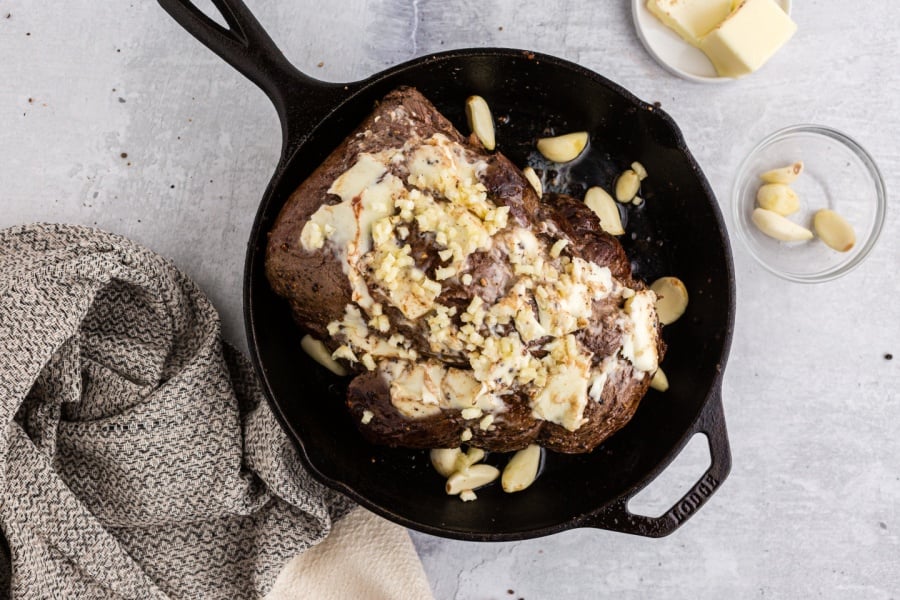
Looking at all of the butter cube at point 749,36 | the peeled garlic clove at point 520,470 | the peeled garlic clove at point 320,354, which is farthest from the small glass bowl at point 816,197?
the peeled garlic clove at point 320,354

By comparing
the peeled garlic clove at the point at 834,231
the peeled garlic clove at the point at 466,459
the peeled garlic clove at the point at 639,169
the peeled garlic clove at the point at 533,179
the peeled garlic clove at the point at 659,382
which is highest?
the peeled garlic clove at the point at 533,179

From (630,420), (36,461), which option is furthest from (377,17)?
(36,461)

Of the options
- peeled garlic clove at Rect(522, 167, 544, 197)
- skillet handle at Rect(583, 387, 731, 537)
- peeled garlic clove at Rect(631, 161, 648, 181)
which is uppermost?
peeled garlic clove at Rect(522, 167, 544, 197)

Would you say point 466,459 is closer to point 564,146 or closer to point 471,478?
point 471,478

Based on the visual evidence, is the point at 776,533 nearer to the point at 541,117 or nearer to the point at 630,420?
the point at 630,420

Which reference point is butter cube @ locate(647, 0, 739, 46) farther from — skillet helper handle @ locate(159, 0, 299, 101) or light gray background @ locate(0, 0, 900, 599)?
skillet helper handle @ locate(159, 0, 299, 101)

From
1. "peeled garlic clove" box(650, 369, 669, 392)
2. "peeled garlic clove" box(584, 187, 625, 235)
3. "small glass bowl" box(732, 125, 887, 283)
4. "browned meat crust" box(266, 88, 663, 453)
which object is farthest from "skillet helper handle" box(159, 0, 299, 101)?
"small glass bowl" box(732, 125, 887, 283)

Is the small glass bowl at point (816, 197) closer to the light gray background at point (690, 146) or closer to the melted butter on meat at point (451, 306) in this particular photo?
the light gray background at point (690, 146)
